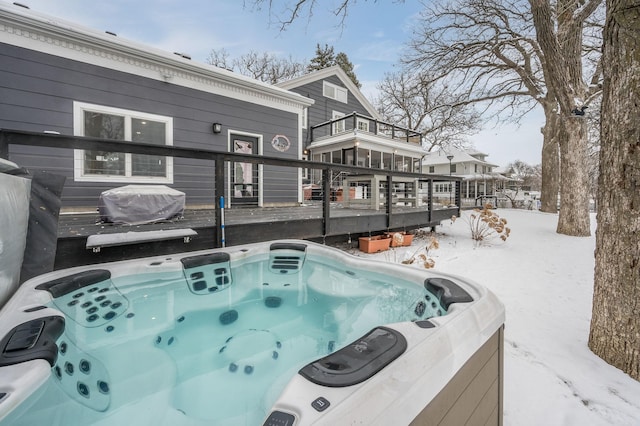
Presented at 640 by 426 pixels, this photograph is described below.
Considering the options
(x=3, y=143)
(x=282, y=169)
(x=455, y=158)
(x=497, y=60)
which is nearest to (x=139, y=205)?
(x=3, y=143)

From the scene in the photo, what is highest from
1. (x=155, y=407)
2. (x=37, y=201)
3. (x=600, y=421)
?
(x=37, y=201)

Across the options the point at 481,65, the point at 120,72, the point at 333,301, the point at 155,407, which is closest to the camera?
the point at 155,407

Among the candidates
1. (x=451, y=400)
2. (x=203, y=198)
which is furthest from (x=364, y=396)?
(x=203, y=198)

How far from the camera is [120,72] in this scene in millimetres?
4941

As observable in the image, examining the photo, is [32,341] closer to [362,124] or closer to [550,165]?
[362,124]

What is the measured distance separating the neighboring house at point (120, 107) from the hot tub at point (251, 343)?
8.74 feet

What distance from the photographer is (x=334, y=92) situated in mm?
11312

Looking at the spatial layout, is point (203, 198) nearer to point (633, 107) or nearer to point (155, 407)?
point (155, 407)

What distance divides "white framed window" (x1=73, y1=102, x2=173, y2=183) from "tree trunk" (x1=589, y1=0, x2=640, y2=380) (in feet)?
17.0

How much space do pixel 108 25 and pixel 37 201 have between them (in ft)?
26.3

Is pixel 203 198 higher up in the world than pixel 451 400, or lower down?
higher up

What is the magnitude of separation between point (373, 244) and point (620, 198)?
3.34m

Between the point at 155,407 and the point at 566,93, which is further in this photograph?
the point at 566,93

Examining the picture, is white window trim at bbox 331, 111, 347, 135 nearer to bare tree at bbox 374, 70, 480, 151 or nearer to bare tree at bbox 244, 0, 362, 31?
bare tree at bbox 374, 70, 480, 151
